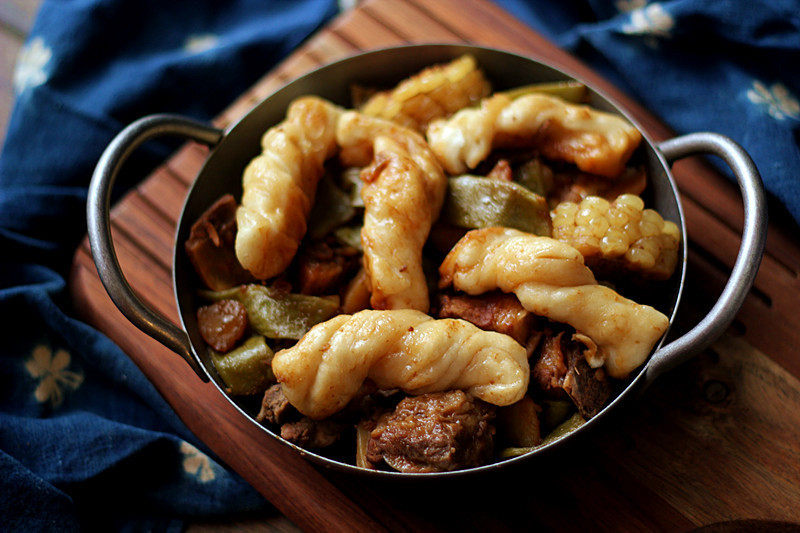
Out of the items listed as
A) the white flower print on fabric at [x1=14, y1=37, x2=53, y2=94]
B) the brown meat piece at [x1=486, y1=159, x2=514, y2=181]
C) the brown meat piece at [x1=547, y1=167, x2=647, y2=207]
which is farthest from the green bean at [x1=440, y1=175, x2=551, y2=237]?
the white flower print on fabric at [x1=14, y1=37, x2=53, y2=94]

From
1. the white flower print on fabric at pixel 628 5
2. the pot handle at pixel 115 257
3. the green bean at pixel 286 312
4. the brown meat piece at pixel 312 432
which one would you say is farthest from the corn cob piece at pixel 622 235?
the white flower print on fabric at pixel 628 5

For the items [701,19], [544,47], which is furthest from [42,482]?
[701,19]

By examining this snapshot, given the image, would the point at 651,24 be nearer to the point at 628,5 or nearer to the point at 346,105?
the point at 628,5

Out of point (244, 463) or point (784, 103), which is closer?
point (244, 463)

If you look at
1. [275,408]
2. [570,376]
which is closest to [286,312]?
[275,408]

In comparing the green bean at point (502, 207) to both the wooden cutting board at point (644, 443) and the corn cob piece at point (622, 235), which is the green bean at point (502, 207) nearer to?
the corn cob piece at point (622, 235)

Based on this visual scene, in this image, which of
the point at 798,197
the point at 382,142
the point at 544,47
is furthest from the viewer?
the point at 544,47

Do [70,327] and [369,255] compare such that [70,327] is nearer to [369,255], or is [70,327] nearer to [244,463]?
[244,463]
